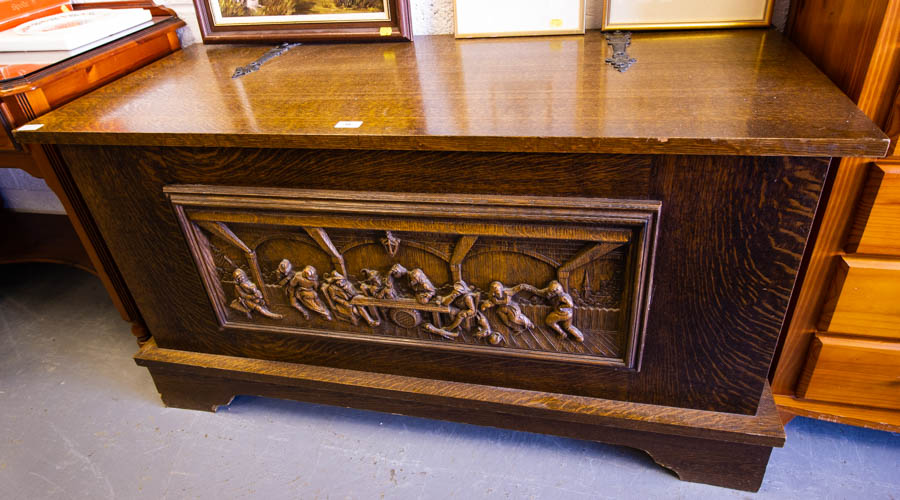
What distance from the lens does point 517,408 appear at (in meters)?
1.27

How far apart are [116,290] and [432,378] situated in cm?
92

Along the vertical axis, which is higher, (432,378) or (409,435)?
(432,378)

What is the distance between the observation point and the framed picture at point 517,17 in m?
1.40

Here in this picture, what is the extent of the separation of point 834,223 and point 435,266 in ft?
2.49

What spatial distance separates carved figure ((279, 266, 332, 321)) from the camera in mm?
1258

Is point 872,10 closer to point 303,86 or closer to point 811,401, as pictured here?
point 811,401

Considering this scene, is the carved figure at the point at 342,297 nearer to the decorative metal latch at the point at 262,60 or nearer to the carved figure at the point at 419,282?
the carved figure at the point at 419,282

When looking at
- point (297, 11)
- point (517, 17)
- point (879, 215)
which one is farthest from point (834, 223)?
point (297, 11)

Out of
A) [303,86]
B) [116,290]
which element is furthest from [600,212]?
[116,290]

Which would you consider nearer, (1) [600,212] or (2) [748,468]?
(1) [600,212]

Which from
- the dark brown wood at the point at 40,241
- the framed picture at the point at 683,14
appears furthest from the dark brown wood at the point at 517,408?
the framed picture at the point at 683,14

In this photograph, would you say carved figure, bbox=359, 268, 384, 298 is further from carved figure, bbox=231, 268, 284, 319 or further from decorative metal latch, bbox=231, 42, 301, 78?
decorative metal latch, bbox=231, 42, 301, 78

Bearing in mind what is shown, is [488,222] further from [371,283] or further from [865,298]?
[865,298]

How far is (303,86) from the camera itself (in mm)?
1234
